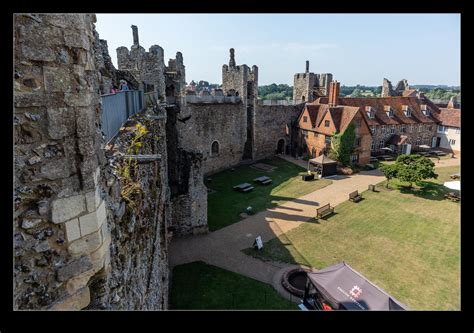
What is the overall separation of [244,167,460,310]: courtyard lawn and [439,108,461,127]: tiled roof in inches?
761

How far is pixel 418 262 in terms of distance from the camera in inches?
513

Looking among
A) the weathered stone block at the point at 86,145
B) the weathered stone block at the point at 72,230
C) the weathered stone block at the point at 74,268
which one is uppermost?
the weathered stone block at the point at 86,145

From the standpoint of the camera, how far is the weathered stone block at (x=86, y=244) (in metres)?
2.36

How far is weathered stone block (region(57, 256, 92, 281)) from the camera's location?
2307 millimetres

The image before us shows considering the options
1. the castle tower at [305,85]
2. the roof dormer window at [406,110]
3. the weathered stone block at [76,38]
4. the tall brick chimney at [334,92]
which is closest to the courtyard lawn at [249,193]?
the tall brick chimney at [334,92]

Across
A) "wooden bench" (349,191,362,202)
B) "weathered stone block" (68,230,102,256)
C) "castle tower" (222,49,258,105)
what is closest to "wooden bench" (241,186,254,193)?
"wooden bench" (349,191,362,202)

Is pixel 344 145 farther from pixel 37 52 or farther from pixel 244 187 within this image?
pixel 37 52

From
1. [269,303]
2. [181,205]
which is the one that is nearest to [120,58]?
[181,205]

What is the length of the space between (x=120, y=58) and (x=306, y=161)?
19438 mm

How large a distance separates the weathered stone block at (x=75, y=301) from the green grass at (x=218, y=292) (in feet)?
26.9

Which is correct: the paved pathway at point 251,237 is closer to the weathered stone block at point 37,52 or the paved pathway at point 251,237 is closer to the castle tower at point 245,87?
the castle tower at point 245,87

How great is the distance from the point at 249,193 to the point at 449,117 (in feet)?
94.0

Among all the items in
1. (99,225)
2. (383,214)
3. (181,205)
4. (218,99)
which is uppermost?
(218,99)

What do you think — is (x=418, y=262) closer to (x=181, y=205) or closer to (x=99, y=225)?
(x=181, y=205)
